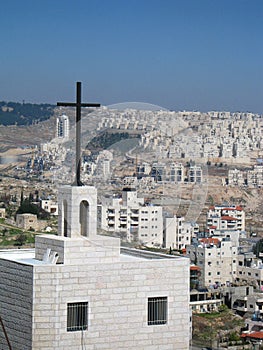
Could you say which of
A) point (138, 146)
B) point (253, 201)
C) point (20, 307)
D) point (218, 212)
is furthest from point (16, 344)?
point (253, 201)

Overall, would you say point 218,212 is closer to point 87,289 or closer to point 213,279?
point 213,279

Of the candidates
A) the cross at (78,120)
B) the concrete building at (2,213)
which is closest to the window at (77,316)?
the cross at (78,120)

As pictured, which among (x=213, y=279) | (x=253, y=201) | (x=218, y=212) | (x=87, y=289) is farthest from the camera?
(x=253, y=201)

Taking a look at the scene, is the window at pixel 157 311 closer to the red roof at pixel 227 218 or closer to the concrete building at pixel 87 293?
the concrete building at pixel 87 293

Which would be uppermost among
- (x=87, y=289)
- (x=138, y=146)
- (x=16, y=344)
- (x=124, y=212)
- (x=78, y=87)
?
(x=78, y=87)

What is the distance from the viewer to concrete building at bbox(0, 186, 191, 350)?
7.84m

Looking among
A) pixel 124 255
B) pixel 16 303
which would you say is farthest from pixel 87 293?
pixel 124 255

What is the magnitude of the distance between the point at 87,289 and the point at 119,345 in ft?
1.99

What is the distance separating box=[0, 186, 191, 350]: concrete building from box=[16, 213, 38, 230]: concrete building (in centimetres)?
2209

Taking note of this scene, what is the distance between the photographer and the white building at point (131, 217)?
832cm

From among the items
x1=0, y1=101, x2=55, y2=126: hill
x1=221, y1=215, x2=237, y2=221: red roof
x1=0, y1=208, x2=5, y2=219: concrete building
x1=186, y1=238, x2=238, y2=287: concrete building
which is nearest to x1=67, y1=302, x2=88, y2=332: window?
x1=186, y1=238, x2=238, y2=287: concrete building

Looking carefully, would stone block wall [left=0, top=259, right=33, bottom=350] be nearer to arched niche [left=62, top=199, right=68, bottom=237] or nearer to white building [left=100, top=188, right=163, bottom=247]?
arched niche [left=62, top=199, right=68, bottom=237]

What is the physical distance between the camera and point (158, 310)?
828cm

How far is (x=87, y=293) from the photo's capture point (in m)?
7.89
